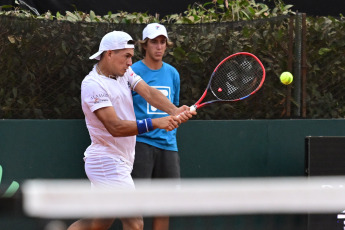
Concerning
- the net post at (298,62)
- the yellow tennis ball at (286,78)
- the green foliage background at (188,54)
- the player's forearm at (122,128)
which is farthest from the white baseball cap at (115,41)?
the net post at (298,62)

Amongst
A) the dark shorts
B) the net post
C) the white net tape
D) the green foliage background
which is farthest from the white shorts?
the net post

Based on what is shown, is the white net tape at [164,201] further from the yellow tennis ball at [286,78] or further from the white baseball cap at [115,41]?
the yellow tennis ball at [286,78]

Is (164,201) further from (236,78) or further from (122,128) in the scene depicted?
(236,78)

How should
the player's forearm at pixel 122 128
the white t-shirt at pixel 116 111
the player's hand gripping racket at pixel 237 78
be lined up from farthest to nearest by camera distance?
the player's hand gripping racket at pixel 237 78 → the white t-shirt at pixel 116 111 → the player's forearm at pixel 122 128

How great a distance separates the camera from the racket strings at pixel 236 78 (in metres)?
5.38

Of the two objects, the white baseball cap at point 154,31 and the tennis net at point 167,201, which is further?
the white baseball cap at point 154,31

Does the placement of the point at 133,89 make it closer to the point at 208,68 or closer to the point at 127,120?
the point at 127,120

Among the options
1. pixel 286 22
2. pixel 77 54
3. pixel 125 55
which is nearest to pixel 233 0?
pixel 286 22

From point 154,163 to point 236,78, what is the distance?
809mm

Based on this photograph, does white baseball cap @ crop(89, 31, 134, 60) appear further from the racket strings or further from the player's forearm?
the racket strings

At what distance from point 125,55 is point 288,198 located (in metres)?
1.96

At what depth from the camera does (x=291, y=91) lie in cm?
610

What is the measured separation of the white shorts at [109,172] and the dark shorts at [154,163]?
0.45 meters

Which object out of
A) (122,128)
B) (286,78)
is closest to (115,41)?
(122,128)
